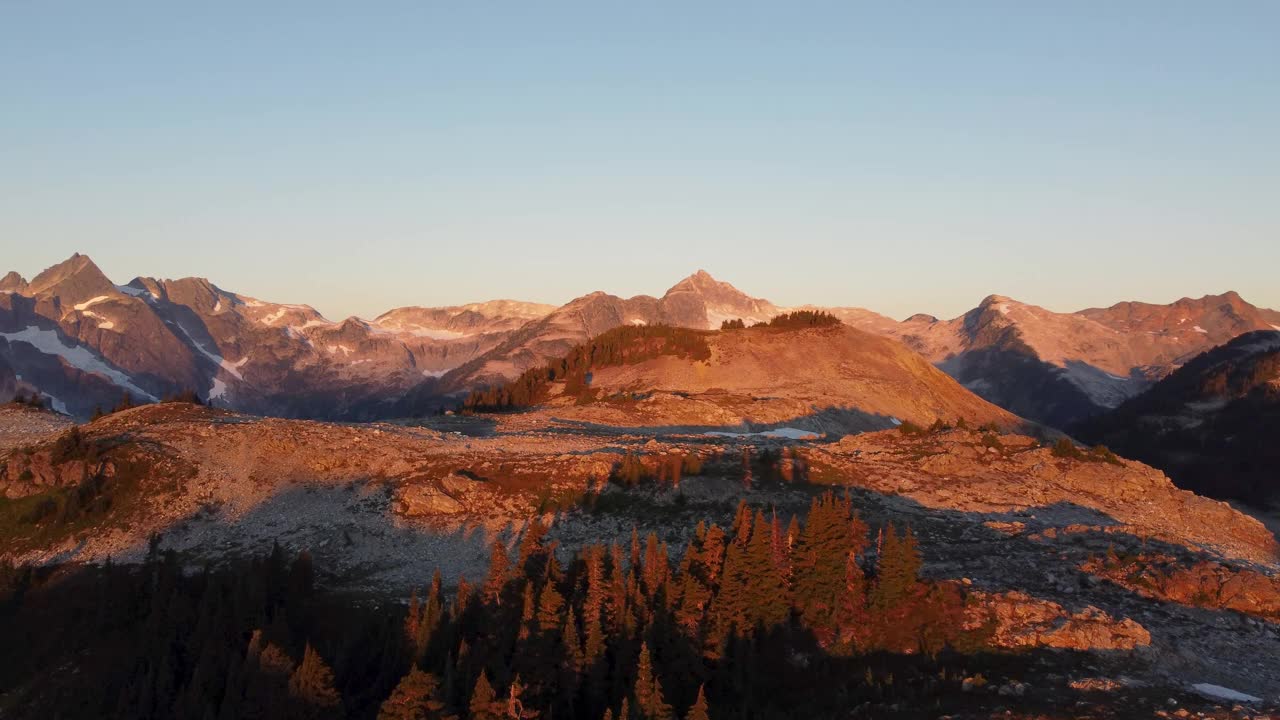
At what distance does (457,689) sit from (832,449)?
37564 millimetres

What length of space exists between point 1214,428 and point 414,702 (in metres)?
133

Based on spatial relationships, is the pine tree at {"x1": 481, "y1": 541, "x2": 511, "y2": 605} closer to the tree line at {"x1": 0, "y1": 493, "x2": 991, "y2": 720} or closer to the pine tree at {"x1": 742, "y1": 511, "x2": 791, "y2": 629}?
the tree line at {"x1": 0, "y1": 493, "x2": 991, "y2": 720}

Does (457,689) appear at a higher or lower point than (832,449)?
lower

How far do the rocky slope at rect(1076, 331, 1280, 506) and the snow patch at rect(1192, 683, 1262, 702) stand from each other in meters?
78.9

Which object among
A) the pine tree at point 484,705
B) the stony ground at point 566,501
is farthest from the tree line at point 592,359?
the pine tree at point 484,705

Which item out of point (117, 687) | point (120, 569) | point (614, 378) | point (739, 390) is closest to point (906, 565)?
point (117, 687)

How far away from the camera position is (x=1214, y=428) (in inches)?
5157

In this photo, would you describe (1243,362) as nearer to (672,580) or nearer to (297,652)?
(672,580)

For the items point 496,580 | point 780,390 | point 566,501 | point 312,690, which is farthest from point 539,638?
point 780,390

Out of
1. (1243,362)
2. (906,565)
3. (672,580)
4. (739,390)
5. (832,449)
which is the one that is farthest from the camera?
(1243,362)

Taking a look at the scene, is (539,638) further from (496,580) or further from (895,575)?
(895,575)

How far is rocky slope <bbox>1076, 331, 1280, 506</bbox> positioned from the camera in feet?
351

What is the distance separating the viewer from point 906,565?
38.3 metres

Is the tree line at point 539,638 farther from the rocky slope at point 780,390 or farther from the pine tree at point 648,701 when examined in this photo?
the rocky slope at point 780,390
